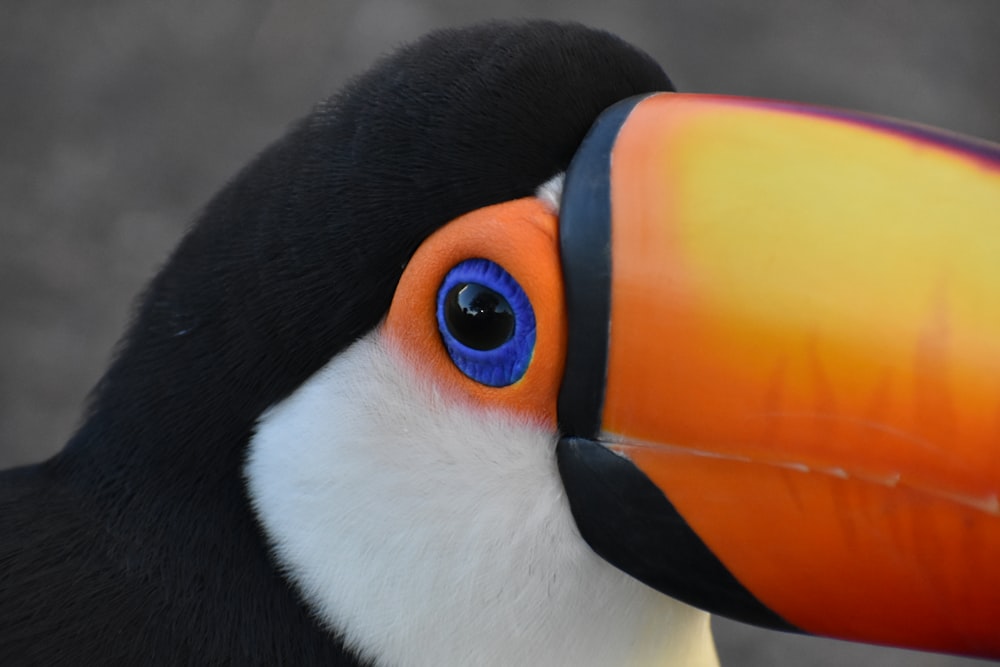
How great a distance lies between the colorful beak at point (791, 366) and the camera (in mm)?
1228

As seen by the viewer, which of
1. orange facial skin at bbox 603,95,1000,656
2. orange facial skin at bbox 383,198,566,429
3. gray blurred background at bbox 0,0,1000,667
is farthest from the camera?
gray blurred background at bbox 0,0,1000,667

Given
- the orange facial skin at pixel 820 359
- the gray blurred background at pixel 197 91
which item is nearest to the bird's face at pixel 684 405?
the orange facial skin at pixel 820 359

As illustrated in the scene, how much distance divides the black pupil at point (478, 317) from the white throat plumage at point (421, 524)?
0.07 metres

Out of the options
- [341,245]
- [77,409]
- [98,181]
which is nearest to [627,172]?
[341,245]

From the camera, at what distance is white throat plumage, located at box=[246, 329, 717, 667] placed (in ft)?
4.70

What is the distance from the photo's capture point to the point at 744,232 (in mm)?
1306

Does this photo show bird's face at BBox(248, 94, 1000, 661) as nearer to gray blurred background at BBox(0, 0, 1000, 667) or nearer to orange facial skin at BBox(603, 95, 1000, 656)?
orange facial skin at BBox(603, 95, 1000, 656)

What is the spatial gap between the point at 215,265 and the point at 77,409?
2699mm

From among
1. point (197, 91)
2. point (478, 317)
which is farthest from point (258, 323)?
point (197, 91)

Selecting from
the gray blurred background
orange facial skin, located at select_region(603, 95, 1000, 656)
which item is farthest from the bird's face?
the gray blurred background

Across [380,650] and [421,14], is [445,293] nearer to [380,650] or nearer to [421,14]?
[380,650]

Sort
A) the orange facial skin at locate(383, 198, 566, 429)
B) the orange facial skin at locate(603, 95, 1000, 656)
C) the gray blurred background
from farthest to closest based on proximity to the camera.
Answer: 1. the gray blurred background
2. the orange facial skin at locate(383, 198, 566, 429)
3. the orange facial skin at locate(603, 95, 1000, 656)

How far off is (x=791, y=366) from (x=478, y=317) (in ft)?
1.12

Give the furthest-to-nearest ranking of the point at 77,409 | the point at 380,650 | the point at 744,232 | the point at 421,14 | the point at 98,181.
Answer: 1. the point at 421,14
2. the point at 98,181
3. the point at 77,409
4. the point at 380,650
5. the point at 744,232
